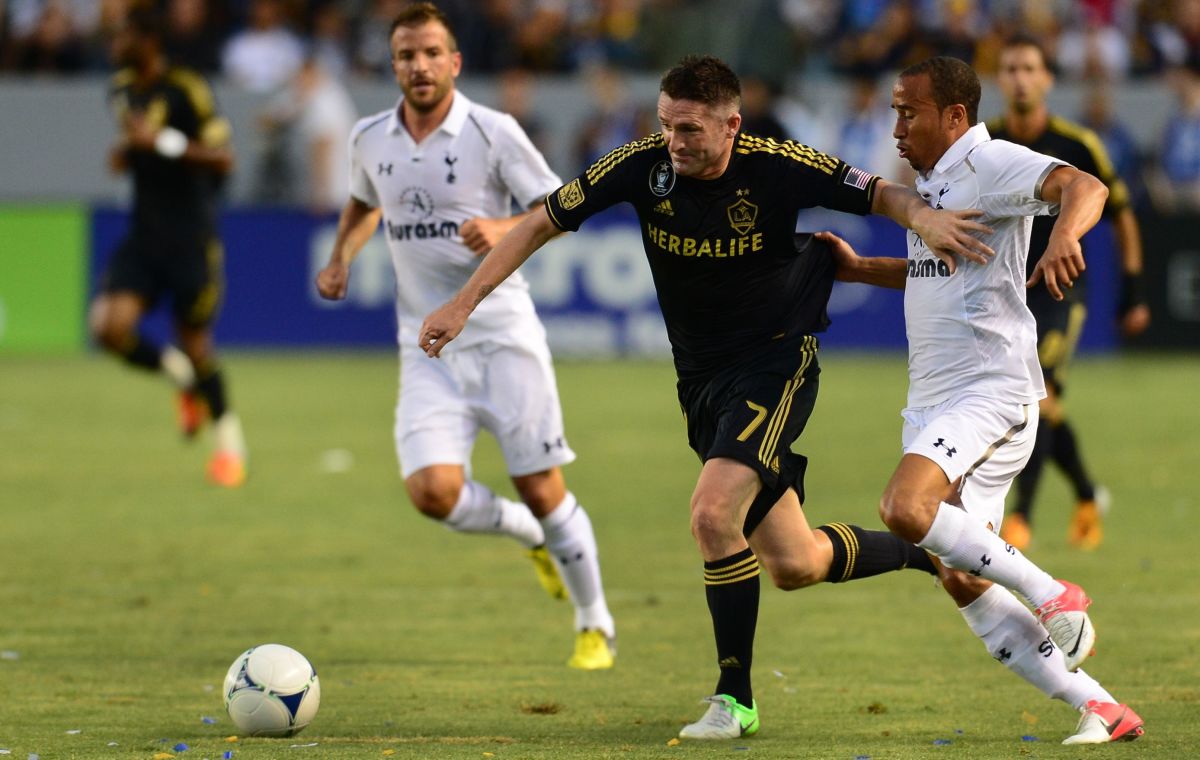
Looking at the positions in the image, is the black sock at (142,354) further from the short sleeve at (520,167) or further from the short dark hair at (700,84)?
the short dark hair at (700,84)

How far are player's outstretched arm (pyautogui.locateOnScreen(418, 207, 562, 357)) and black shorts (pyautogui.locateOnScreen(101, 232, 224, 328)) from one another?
707 centimetres

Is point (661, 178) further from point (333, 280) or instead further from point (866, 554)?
point (333, 280)

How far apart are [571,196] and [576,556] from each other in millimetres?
2036

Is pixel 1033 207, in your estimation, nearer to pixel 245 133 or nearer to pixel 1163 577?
pixel 1163 577

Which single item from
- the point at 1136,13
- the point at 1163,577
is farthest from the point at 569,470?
the point at 1136,13

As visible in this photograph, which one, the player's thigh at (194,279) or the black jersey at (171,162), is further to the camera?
the player's thigh at (194,279)

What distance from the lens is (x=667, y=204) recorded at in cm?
632

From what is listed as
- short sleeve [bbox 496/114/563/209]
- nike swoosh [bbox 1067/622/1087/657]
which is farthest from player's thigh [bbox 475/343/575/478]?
nike swoosh [bbox 1067/622/1087/657]

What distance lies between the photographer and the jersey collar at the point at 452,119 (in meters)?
7.86

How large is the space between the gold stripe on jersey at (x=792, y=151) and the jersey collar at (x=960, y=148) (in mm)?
340

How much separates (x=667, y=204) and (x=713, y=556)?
3.84 feet

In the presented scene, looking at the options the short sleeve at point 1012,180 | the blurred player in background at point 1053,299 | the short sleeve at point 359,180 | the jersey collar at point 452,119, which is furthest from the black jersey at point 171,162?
the short sleeve at point 1012,180

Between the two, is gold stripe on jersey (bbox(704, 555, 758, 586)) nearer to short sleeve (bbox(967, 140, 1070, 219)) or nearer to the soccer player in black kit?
the soccer player in black kit

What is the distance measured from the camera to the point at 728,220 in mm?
6312
